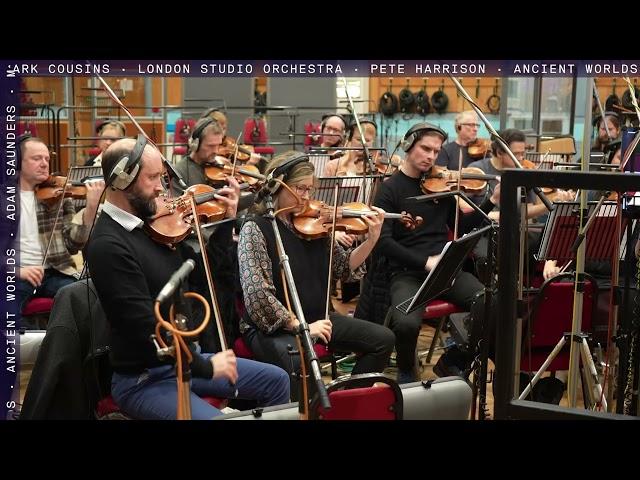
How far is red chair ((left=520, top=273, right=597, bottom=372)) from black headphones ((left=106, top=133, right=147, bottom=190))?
1.60 m

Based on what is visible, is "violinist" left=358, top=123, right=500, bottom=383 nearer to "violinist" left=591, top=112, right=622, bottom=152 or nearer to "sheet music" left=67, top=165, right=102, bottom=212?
"sheet music" left=67, top=165, right=102, bottom=212

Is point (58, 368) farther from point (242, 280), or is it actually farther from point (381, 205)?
point (381, 205)

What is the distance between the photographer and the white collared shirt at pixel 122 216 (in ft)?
7.89

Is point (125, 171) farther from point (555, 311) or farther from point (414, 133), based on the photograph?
point (414, 133)

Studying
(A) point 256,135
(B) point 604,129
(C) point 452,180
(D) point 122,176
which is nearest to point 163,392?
(D) point 122,176

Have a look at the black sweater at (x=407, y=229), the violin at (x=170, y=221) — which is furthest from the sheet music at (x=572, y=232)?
the violin at (x=170, y=221)

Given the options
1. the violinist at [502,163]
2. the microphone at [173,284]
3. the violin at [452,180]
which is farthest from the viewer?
the violinist at [502,163]

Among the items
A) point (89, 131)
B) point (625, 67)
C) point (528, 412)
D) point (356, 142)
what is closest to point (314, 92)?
point (89, 131)

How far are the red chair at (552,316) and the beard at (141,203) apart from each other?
1.51 m

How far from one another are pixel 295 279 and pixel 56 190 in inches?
56.0

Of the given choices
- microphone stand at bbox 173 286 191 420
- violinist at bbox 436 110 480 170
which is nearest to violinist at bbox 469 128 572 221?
violinist at bbox 436 110 480 170

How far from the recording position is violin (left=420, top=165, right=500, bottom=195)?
13.6 feet

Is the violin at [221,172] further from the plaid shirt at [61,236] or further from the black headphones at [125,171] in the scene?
the black headphones at [125,171]

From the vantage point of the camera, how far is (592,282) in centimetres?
306
